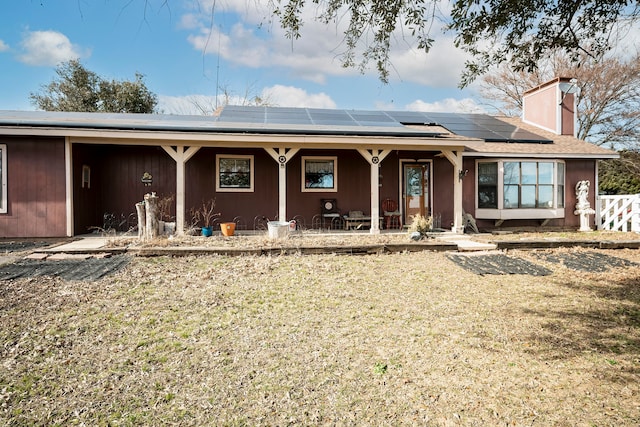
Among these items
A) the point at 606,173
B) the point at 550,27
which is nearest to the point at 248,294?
the point at 550,27

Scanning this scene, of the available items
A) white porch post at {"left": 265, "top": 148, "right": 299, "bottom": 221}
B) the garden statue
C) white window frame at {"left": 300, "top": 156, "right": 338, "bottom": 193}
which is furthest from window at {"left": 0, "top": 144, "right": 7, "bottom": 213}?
the garden statue

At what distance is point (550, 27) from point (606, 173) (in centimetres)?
2420

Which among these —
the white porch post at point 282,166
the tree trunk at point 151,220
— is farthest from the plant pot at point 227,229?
the tree trunk at point 151,220

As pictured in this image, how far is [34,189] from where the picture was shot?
8.68 meters

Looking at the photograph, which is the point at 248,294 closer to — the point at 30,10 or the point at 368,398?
the point at 368,398

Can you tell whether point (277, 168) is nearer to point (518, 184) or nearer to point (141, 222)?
point (141, 222)

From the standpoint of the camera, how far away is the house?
28.6ft

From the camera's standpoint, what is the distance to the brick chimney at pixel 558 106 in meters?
13.4

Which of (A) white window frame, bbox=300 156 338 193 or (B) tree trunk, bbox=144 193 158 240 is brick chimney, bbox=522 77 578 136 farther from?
(B) tree trunk, bbox=144 193 158 240

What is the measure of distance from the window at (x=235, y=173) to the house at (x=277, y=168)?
0.03 metres

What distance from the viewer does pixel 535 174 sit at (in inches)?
457

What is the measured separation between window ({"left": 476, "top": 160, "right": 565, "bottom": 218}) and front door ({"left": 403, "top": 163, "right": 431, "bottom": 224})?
1592mm

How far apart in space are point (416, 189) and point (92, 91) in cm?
2018

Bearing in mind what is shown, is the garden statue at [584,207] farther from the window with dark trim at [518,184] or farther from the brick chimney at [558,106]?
the brick chimney at [558,106]
